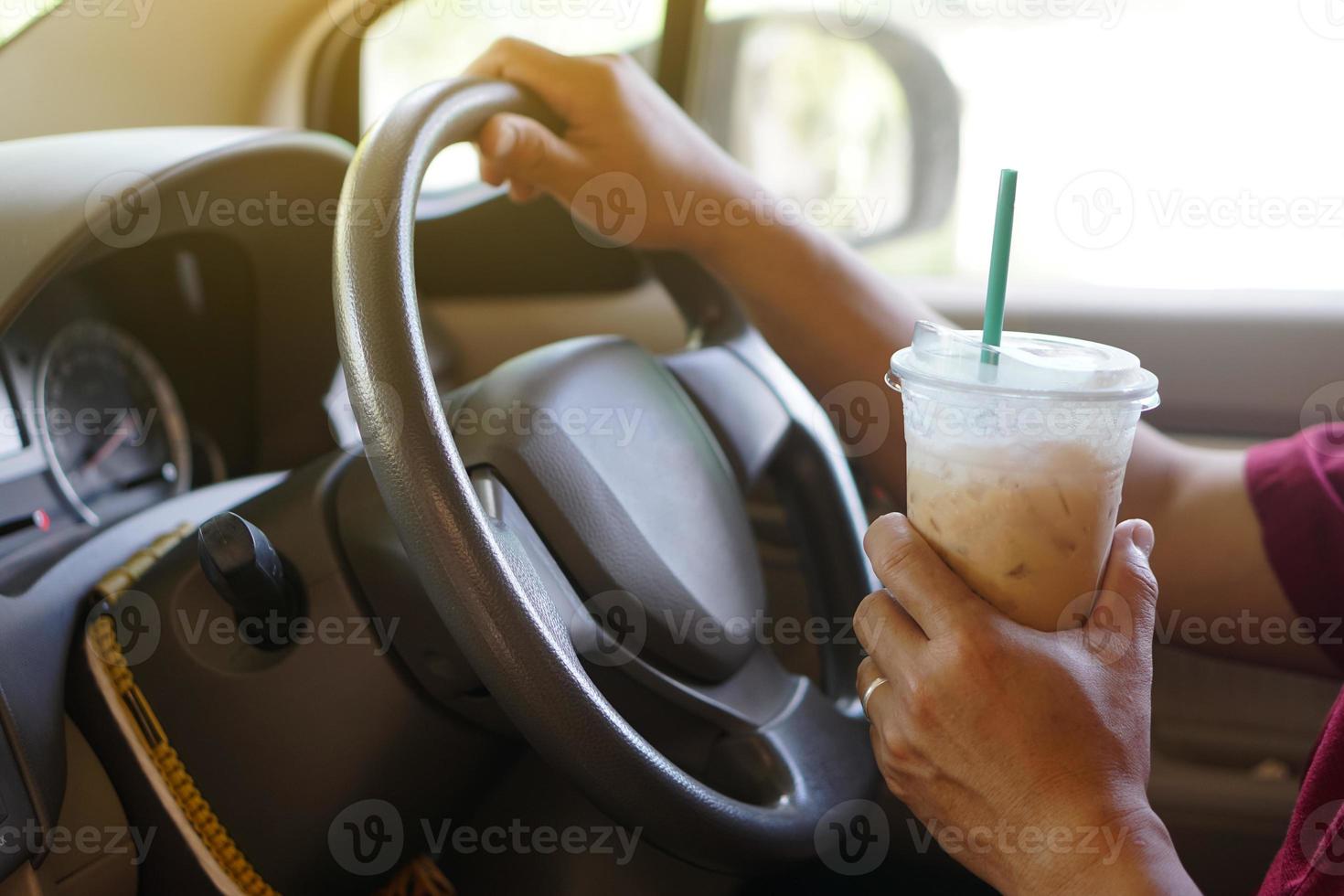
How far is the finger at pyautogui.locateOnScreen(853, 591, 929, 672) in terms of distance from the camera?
677 millimetres

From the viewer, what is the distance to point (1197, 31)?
4.92 feet

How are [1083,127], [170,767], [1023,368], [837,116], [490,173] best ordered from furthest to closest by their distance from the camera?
[837,116] < [1083,127] < [490,173] < [170,767] < [1023,368]

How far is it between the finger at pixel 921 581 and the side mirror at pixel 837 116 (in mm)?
1131

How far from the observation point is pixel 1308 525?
3.60ft

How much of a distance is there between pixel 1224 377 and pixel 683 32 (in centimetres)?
94

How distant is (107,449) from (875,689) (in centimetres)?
90

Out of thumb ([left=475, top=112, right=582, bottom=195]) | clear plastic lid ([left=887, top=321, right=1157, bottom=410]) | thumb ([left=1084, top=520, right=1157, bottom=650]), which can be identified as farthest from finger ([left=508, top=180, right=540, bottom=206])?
thumb ([left=1084, top=520, right=1157, bottom=650])

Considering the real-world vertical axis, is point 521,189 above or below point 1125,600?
above

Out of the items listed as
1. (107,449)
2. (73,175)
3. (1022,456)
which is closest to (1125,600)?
(1022,456)

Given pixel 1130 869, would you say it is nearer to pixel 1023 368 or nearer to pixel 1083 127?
pixel 1023 368

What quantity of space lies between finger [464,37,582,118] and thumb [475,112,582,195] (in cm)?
3

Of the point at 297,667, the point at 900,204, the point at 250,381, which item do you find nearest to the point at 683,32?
the point at 900,204

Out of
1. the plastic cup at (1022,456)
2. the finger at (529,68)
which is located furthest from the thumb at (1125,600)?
the finger at (529,68)

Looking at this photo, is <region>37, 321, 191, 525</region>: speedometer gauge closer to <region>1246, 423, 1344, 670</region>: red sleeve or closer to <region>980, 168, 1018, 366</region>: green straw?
<region>980, 168, 1018, 366</region>: green straw
